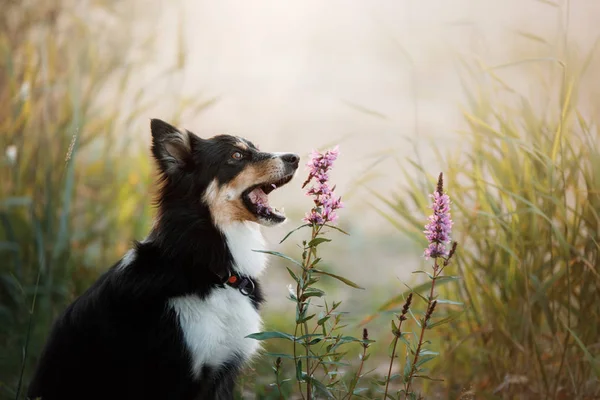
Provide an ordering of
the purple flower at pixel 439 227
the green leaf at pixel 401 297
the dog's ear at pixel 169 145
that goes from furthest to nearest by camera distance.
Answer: the green leaf at pixel 401 297
the dog's ear at pixel 169 145
the purple flower at pixel 439 227

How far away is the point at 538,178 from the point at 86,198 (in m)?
3.14

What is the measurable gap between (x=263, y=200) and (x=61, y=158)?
216 cm

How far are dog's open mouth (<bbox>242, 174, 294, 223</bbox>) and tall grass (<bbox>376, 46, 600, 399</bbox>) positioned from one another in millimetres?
690

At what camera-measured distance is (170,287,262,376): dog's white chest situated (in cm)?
267

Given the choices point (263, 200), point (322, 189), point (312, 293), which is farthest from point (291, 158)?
point (312, 293)

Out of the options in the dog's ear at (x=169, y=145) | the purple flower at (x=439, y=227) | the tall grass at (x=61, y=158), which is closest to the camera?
the purple flower at (x=439, y=227)

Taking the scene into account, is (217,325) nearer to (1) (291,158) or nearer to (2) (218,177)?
(2) (218,177)

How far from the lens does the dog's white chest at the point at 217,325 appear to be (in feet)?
8.75

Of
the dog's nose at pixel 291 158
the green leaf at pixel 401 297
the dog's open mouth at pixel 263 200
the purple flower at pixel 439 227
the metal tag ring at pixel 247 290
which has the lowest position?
the metal tag ring at pixel 247 290

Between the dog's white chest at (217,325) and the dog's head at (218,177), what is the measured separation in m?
0.32

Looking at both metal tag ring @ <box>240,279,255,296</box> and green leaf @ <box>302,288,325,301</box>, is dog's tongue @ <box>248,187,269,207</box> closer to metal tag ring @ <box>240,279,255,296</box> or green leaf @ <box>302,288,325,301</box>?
metal tag ring @ <box>240,279,255,296</box>

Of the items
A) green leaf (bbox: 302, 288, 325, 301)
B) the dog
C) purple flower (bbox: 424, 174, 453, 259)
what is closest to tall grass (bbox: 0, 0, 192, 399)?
the dog

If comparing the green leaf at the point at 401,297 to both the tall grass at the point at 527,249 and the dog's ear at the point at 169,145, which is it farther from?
the dog's ear at the point at 169,145

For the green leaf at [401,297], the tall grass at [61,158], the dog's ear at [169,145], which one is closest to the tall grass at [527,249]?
the green leaf at [401,297]
